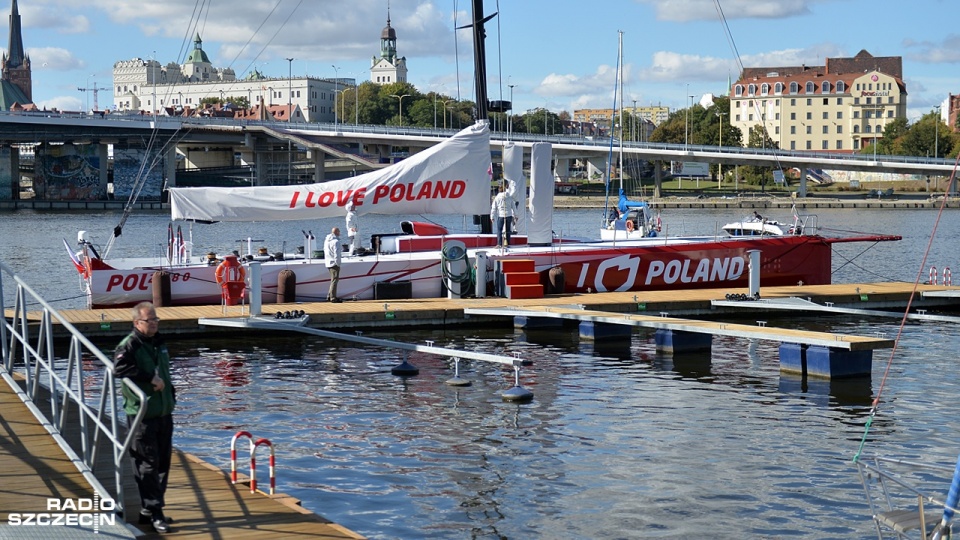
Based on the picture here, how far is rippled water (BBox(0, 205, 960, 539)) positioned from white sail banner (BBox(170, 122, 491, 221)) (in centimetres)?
284

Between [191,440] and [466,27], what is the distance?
1498cm

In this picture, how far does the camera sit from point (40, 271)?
44.6m

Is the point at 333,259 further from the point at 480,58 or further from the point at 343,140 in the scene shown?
the point at 343,140

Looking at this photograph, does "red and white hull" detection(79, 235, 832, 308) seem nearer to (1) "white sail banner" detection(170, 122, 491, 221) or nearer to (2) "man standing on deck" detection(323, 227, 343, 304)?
(2) "man standing on deck" detection(323, 227, 343, 304)

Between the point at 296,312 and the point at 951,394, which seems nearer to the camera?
the point at 951,394

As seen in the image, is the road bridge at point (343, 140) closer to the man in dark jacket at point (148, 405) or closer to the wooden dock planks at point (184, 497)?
the wooden dock planks at point (184, 497)

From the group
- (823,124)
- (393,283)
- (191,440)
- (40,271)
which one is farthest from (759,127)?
(191,440)

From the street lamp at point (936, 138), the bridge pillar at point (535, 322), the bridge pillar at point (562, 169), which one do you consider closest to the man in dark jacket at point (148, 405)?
the bridge pillar at point (535, 322)

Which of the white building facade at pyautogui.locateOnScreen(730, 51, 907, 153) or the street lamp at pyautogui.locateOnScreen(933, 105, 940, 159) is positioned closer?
the street lamp at pyautogui.locateOnScreen(933, 105, 940, 159)

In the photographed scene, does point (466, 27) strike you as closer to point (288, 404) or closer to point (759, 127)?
point (288, 404)

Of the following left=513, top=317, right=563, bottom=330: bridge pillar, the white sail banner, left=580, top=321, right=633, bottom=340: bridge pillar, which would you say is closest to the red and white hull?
left=513, top=317, right=563, bottom=330: bridge pillar

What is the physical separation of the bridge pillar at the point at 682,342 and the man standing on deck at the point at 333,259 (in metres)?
7.30

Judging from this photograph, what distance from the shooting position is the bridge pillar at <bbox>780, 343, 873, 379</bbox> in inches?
806

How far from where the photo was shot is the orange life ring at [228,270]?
2434 centimetres
